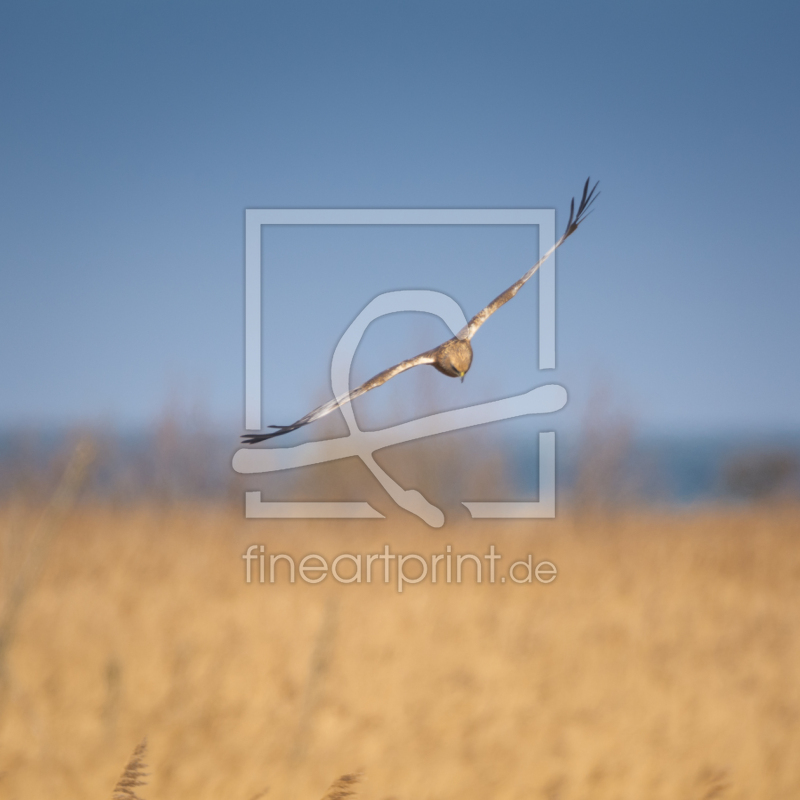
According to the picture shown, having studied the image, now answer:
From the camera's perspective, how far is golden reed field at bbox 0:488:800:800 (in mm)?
2100

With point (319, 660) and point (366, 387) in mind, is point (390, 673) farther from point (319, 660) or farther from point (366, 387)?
point (366, 387)

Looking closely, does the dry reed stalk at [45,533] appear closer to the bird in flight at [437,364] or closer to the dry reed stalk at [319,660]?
the bird in flight at [437,364]

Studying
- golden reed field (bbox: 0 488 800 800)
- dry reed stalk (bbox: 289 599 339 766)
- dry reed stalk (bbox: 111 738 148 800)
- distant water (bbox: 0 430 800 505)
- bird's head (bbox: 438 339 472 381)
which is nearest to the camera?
bird's head (bbox: 438 339 472 381)

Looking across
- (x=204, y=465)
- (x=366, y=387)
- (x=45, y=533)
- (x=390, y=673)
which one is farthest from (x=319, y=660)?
(x=204, y=465)

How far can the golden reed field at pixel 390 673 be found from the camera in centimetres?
210

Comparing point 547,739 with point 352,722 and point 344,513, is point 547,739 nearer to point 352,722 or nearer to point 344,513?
point 352,722

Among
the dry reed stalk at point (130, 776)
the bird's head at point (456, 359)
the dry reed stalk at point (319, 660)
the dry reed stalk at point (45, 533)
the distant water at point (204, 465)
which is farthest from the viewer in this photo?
the distant water at point (204, 465)

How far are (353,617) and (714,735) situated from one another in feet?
5.87

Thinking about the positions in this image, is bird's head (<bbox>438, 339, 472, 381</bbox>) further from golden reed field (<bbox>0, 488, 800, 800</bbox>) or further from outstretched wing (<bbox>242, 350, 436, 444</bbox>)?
golden reed field (<bbox>0, 488, 800, 800</bbox>)

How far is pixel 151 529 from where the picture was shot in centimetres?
483

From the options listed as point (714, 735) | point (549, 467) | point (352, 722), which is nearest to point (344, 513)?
point (549, 467)

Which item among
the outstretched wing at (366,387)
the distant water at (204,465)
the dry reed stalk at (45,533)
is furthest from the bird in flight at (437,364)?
the distant water at (204,465)

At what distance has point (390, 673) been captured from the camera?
10.1 feet

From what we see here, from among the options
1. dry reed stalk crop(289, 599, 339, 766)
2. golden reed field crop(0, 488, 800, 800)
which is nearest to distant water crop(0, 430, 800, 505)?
golden reed field crop(0, 488, 800, 800)
